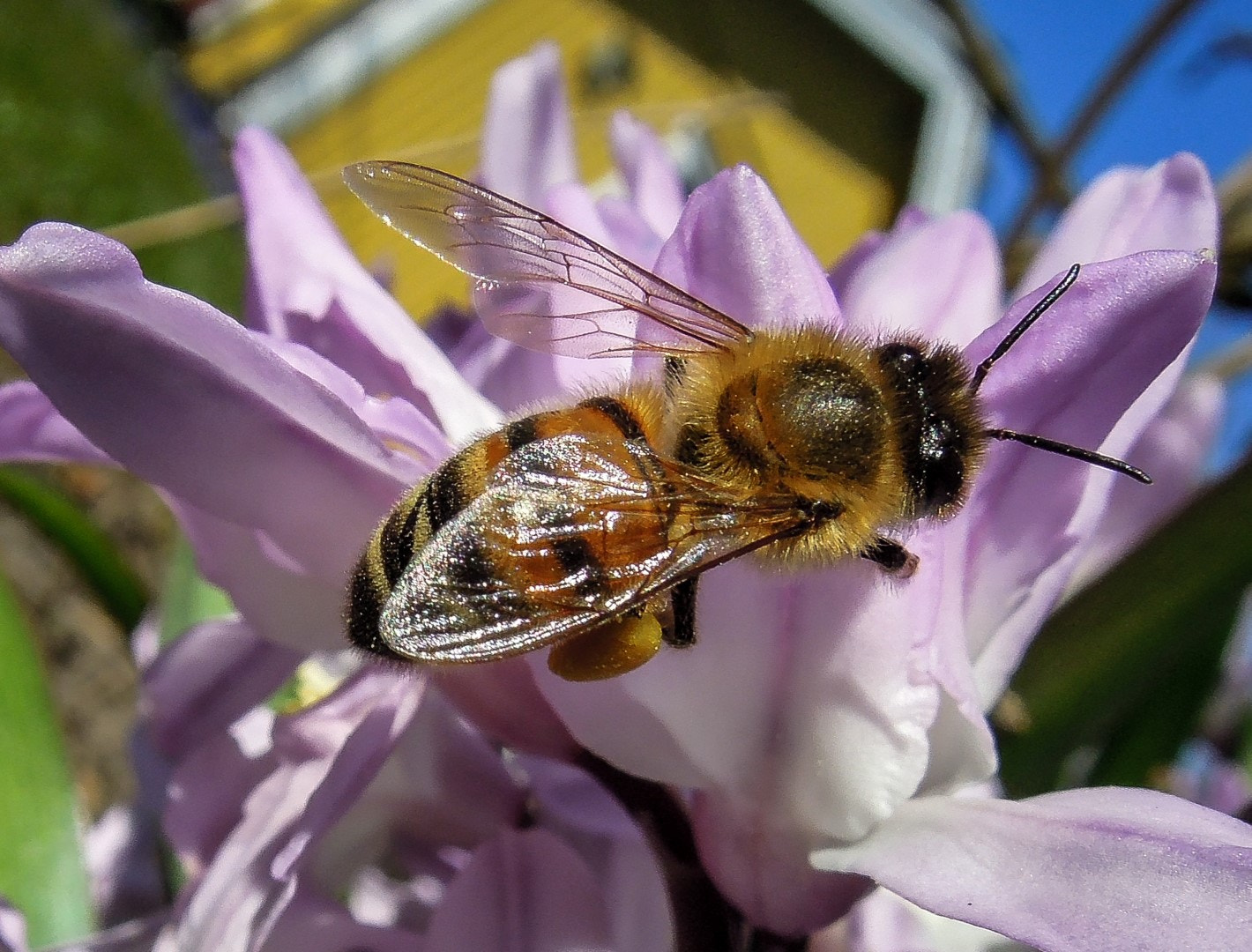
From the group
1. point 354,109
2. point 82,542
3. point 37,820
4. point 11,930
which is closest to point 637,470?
point 11,930

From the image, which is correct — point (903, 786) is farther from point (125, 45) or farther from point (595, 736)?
point (125, 45)

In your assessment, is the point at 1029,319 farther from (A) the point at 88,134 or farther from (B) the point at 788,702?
(A) the point at 88,134

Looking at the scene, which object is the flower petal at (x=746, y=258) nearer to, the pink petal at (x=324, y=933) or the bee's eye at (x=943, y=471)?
the bee's eye at (x=943, y=471)

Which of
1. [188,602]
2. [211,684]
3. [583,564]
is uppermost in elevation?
[583,564]

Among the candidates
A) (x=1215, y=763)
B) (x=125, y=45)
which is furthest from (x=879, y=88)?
(x=1215, y=763)

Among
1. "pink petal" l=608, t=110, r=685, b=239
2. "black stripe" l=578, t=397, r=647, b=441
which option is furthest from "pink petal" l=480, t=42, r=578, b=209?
"black stripe" l=578, t=397, r=647, b=441

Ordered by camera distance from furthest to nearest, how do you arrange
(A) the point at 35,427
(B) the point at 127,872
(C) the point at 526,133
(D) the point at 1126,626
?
1. (B) the point at 127,872
2. (C) the point at 526,133
3. (D) the point at 1126,626
4. (A) the point at 35,427

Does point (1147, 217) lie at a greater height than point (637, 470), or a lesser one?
greater

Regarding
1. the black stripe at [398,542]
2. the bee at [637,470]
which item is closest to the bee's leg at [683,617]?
the bee at [637,470]
